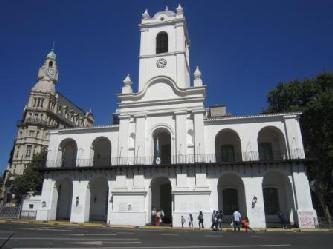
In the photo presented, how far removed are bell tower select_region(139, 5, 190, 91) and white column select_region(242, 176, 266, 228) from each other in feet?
37.1

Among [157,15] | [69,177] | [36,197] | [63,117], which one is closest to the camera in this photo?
[69,177]

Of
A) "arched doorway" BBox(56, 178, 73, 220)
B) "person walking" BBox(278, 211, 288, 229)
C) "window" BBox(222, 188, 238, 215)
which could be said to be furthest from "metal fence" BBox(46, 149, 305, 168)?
"person walking" BBox(278, 211, 288, 229)

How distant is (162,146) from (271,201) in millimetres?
11538

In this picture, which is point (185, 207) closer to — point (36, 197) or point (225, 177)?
point (225, 177)

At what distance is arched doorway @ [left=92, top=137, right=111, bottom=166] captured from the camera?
31.9 meters

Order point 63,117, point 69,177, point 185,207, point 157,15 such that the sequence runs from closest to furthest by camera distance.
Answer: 1. point 185,207
2. point 69,177
3. point 157,15
4. point 63,117

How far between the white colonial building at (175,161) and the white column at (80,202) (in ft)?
0.30

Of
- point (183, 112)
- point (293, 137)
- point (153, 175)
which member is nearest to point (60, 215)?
point (153, 175)

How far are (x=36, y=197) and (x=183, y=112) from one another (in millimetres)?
26667

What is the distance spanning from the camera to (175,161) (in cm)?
2605

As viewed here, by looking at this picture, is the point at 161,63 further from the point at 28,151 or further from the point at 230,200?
the point at 28,151

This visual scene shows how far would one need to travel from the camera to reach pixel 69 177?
2875cm

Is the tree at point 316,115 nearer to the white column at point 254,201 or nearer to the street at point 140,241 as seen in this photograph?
the white column at point 254,201

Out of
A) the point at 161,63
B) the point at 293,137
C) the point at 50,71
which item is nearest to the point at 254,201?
Answer: the point at 293,137
